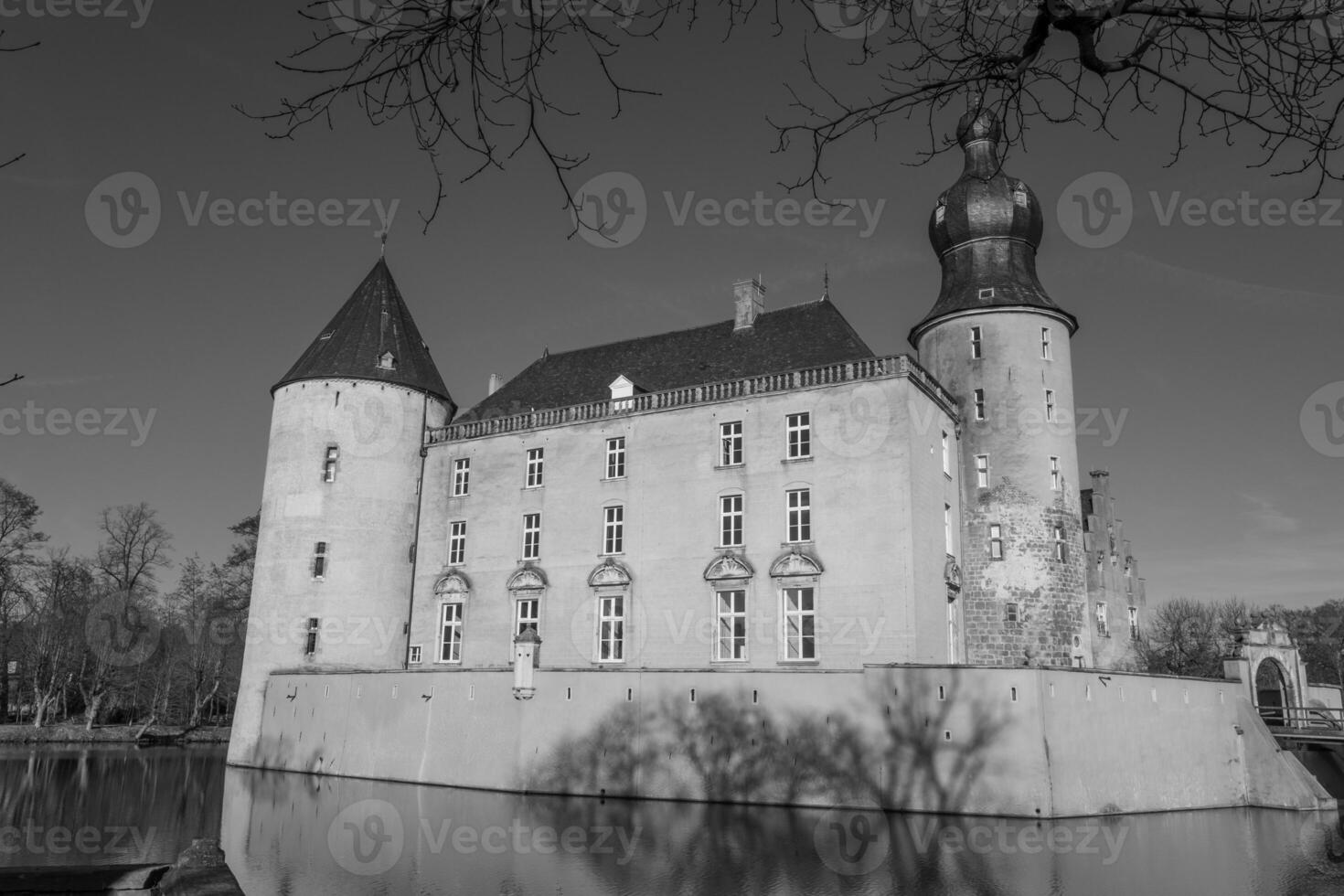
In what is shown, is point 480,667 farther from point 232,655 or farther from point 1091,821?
point 232,655

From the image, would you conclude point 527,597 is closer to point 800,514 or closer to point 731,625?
point 731,625

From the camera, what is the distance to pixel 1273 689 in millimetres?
33688

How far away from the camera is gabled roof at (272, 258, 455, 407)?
33688 millimetres

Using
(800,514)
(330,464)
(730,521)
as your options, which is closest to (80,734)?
(330,464)

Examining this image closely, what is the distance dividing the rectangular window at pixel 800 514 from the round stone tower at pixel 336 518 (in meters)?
13.8

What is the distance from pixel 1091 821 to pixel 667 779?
929 centimetres

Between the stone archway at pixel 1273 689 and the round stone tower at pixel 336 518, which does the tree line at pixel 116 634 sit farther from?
the stone archway at pixel 1273 689

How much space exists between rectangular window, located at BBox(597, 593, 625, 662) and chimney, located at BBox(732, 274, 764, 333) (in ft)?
30.6

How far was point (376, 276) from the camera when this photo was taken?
37.1 meters

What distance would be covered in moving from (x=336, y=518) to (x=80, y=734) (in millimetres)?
18862

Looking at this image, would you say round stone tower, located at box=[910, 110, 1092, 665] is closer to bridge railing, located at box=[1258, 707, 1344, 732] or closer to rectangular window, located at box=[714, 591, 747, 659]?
bridge railing, located at box=[1258, 707, 1344, 732]

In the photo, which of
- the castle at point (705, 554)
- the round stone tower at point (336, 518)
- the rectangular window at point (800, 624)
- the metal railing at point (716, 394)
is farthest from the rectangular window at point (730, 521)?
the round stone tower at point (336, 518)

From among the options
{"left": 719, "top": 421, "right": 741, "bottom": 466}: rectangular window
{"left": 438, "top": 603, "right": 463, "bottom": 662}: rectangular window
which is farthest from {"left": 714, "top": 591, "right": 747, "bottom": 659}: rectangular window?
{"left": 438, "top": 603, "right": 463, "bottom": 662}: rectangular window

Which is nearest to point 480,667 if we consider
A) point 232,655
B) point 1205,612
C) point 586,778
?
point 586,778
